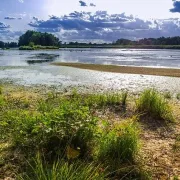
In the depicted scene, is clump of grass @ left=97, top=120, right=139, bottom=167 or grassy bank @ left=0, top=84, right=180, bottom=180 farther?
clump of grass @ left=97, top=120, right=139, bottom=167

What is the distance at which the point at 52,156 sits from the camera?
196 inches

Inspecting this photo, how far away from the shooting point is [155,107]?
8422mm

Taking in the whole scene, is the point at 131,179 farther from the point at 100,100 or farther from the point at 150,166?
the point at 100,100

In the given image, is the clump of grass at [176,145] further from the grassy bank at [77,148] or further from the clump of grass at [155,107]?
the clump of grass at [155,107]

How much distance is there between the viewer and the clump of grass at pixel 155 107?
27.2 feet

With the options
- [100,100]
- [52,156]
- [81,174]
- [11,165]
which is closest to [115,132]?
[52,156]

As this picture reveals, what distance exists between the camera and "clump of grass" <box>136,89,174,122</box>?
27.2 ft

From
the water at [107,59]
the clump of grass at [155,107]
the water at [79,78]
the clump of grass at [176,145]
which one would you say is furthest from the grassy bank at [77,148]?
the water at [107,59]

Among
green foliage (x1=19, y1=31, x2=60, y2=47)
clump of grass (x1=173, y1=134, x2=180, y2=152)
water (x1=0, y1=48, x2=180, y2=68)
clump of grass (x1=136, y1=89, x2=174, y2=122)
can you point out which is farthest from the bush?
green foliage (x1=19, y1=31, x2=60, y2=47)

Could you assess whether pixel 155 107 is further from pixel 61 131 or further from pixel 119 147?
pixel 61 131

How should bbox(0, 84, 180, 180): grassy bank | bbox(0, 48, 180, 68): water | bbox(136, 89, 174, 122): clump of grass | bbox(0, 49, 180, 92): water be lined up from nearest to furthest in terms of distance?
bbox(0, 84, 180, 180): grassy bank, bbox(136, 89, 174, 122): clump of grass, bbox(0, 49, 180, 92): water, bbox(0, 48, 180, 68): water

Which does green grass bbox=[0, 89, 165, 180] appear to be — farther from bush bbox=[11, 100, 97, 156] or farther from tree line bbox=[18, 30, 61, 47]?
tree line bbox=[18, 30, 61, 47]

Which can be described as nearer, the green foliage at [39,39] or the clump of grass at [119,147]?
the clump of grass at [119,147]

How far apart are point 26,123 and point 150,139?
291 centimetres
